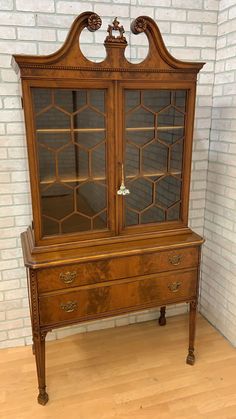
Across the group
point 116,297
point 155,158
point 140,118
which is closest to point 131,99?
point 140,118

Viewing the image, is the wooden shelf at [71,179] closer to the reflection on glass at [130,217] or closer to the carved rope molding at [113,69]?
the reflection on glass at [130,217]

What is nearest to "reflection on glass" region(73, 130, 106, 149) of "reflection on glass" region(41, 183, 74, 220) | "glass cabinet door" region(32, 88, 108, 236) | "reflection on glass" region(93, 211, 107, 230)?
"glass cabinet door" region(32, 88, 108, 236)

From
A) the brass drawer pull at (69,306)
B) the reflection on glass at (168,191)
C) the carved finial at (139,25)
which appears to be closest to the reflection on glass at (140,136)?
the reflection on glass at (168,191)

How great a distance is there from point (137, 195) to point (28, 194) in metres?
0.68

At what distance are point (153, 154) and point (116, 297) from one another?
0.81 m

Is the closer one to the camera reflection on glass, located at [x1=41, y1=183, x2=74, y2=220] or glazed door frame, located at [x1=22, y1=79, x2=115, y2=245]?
glazed door frame, located at [x1=22, y1=79, x2=115, y2=245]

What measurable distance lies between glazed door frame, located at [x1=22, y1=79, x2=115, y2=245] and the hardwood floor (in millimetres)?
886

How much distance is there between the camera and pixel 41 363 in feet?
5.91

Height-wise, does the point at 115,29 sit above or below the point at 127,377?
above

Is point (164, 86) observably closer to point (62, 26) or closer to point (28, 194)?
point (62, 26)

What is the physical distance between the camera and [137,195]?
6.16 feet

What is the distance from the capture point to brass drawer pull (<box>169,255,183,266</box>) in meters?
1.89

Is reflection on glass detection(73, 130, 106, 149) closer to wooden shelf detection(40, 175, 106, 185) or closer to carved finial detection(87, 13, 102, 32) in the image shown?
wooden shelf detection(40, 175, 106, 185)

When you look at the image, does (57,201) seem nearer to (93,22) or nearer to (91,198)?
(91,198)
